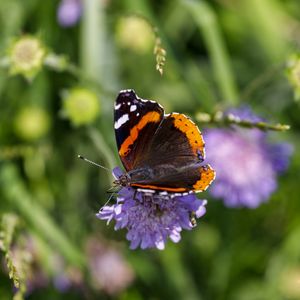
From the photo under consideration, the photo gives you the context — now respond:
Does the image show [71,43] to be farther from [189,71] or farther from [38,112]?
[189,71]

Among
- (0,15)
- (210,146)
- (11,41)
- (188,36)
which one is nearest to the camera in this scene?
(11,41)

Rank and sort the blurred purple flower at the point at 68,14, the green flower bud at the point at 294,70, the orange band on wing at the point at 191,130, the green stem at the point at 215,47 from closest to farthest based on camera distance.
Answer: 1. the orange band on wing at the point at 191,130
2. the green flower bud at the point at 294,70
3. the green stem at the point at 215,47
4. the blurred purple flower at the point at 68,14

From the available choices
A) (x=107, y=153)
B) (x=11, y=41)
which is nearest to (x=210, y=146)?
(x=107, y=153)

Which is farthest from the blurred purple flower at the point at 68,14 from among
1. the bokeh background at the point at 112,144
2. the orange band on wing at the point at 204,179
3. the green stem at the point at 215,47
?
the orange band on wing at the point at 204,179

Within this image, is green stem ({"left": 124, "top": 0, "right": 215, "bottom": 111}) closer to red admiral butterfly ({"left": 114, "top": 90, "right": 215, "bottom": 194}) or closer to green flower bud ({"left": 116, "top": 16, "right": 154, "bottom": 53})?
green flower bud ({"left": 116, "top": 16, "right": 154, "bottom": 53})

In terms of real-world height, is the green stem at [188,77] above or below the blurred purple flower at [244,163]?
above

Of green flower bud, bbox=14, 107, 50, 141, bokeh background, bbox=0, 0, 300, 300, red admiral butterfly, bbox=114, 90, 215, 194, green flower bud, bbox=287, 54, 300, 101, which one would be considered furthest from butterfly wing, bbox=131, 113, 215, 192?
green flower bud, bbox=14, 107, 50, 141

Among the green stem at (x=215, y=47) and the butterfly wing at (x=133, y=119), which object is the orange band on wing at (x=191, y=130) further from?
the green stem at (x=215, y=47)
